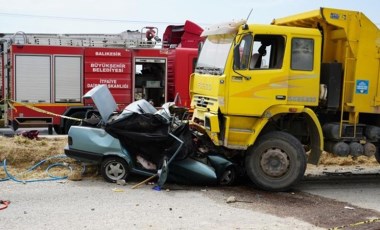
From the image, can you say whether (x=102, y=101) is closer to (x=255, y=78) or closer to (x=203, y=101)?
(x=203, y=101)

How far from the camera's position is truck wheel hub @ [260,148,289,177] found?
326 inches

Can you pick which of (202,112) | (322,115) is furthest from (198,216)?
(322,115)

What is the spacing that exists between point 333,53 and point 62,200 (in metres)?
5.33

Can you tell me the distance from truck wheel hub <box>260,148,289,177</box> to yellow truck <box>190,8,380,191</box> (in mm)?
17

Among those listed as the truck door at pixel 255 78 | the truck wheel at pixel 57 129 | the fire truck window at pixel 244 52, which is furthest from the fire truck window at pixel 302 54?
the truck wheel at pixel 57 129

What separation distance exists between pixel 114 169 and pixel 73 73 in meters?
6.89

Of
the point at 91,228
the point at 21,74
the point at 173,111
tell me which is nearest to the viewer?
the point at 91,228

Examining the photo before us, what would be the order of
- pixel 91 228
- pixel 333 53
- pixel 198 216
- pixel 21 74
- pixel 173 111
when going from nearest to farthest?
pixel 91 228 < pixel 198 216 < pixel 333 53 < pixel 173 111 < pixel 21 74

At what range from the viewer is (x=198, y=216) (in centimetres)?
652

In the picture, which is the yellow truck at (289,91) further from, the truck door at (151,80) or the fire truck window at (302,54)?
the truck door at (151,80)

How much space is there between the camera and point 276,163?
8.31m

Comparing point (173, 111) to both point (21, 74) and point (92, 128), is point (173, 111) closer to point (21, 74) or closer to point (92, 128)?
point (92, 128)

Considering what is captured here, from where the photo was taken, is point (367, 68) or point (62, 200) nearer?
point (62, 200)

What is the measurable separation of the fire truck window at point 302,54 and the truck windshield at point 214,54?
1.08m
